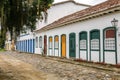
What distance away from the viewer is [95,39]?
18000 millimetres

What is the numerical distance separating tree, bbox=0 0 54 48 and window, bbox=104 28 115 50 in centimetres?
612

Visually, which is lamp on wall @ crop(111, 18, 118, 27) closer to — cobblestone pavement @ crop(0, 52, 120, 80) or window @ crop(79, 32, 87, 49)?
cobblestone pavement @ crop(0, 52, 120, 80)

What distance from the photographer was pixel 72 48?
22.2 m

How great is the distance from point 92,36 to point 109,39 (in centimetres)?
232

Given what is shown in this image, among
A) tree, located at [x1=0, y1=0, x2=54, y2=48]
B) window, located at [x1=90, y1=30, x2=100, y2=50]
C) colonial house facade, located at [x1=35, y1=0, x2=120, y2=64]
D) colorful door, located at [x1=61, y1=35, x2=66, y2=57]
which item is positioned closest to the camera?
tree, located at [x1=0, y1=0, x2=54, y2=48]

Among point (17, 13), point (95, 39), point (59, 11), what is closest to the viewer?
point (17, 13)

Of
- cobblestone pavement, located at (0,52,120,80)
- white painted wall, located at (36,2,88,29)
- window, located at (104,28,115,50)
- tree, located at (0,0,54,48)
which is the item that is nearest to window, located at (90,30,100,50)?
window, located at (104,28,115,50)

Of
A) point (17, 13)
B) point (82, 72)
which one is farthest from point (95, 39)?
point (17, 13)

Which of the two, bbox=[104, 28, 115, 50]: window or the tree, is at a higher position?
the tree

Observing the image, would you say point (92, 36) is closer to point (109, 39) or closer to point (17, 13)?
point (109, 39)

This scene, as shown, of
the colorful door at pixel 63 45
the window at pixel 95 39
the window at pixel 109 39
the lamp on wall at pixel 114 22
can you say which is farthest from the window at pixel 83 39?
the lamp on wall at pixel 114 22

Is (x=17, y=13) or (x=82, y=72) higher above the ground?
(x=17, y=13)

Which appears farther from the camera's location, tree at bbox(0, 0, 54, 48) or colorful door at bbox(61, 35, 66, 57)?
colorful door at bbox(61, 35, 66, 57)

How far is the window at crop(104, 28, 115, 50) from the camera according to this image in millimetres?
15978
